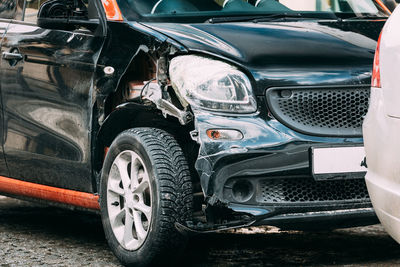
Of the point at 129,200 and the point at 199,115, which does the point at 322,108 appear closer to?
the point at 199,115

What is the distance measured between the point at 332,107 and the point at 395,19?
1089 millimetres

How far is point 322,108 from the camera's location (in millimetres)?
5039

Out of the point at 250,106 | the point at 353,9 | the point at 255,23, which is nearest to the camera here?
the point at 250,106

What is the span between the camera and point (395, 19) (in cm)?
401

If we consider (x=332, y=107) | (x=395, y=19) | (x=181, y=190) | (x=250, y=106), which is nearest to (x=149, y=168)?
(x=181, y=190)

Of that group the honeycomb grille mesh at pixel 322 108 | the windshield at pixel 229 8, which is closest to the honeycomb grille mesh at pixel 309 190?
the honeycomb grille mesh at pixel 322 108

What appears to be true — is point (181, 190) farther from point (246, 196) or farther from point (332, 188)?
point (332, 188)

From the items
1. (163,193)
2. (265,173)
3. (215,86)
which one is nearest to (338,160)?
(265,173)

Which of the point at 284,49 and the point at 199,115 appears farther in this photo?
the point at 284,49

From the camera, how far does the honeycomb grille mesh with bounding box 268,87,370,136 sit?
16.4 ft

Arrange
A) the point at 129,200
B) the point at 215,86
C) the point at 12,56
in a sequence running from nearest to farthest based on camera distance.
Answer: the point at 215,86 → the point at 129,200 → the point at 12,56

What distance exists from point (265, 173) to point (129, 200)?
817mm

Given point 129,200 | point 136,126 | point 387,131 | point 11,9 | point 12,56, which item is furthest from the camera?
point 11,9

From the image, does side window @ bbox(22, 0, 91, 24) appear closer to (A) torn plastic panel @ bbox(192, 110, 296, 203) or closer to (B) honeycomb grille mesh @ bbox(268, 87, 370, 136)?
(A) torn plastic panel @ bbox(192, 110, 296, 203)
